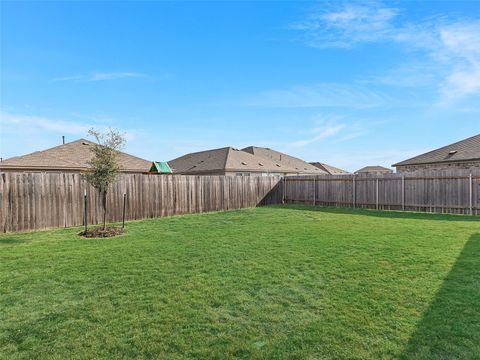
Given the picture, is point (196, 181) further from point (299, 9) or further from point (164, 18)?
point (299, 9)

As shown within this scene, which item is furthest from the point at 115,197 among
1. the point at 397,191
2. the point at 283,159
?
the point at 283,159

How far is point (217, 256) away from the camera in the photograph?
211 inches

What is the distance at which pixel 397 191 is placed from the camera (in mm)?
13070

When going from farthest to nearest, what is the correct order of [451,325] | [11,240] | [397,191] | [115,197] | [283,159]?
[283,159]
[397,191]
[115,197]
[11,240]
[451,325]

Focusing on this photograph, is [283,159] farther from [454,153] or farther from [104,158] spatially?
[104,158]

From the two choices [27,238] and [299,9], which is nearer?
[27,238]

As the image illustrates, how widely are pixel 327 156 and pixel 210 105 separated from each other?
84.9 feet

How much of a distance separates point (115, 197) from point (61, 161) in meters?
8.07

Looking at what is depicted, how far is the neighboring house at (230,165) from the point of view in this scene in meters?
25.7

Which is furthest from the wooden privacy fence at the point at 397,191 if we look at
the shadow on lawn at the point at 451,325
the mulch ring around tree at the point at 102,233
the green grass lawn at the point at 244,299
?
the mulch ring around tree at the point at 102,233

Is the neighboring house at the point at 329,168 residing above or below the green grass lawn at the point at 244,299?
above

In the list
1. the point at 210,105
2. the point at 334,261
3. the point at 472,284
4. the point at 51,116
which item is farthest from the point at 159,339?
the point at 210,105

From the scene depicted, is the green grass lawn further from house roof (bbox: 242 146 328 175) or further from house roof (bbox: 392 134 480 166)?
house roof (bbox: 242 146 328 175)

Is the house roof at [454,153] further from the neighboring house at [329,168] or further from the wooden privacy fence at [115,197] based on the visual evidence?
the neighboring house at [329,168]
